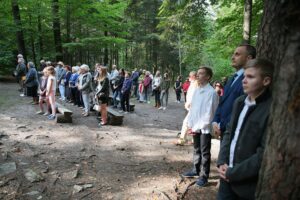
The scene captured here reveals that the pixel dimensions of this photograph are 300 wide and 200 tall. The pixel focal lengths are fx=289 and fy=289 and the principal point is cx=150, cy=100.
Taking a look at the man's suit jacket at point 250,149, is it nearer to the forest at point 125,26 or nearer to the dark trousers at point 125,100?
the forest at point 125,26

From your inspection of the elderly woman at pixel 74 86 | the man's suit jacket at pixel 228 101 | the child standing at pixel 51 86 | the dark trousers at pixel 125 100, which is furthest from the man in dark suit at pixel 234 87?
the elderly woman at pixel 74 86

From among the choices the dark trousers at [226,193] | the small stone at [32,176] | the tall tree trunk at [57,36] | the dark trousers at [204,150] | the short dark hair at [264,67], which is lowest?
the small stone at [32,176]

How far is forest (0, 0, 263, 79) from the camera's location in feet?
38.2

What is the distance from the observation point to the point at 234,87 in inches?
154

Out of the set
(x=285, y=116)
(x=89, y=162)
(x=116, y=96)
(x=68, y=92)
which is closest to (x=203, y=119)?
(x=89, y=162)

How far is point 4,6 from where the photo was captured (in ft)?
65.6

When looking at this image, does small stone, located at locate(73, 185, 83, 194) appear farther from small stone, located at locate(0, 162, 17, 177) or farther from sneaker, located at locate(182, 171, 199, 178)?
sneaker, located at locate(182, 171, 199, 178)

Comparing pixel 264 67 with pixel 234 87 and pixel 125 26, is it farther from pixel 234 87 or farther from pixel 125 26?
pixel 125 26

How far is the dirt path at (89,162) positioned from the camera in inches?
191

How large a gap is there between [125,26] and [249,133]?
2226cm

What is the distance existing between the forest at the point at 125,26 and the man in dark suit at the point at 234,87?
4.54m

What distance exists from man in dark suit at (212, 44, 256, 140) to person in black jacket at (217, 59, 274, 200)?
1288 millimetres

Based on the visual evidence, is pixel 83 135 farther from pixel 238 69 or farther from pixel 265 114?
pixel 265 114

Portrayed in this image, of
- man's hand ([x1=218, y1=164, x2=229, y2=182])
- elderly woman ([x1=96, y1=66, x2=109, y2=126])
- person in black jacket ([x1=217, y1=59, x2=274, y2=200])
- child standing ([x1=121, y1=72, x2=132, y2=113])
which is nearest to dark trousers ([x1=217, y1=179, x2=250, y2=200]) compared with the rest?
person in black jacket ([x1=217, y1=59, x2=274, y2=200])
